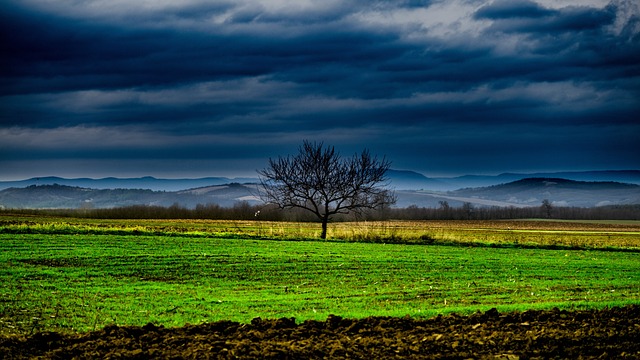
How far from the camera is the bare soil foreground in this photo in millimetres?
11320

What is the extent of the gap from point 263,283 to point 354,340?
39.7 ft

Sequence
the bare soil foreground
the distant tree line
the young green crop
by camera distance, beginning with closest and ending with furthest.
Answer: the bare soil foreground, the young green crop, the distant tree line

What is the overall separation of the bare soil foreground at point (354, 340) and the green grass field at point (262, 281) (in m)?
2.51

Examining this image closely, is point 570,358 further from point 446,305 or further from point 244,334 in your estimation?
point 446,305

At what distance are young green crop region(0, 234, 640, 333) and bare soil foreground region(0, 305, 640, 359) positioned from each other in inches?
102

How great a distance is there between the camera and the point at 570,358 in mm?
11719

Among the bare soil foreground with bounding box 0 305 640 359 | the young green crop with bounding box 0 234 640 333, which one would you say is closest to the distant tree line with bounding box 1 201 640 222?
the young green crop with bounding box 0 234 640 333

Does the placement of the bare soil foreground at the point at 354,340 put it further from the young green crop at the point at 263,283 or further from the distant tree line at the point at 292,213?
the distant tree line at the point at 292,213

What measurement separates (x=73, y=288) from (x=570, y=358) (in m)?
14.9

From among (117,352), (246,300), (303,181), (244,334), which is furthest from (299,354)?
(303,181)

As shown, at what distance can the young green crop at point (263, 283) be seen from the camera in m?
17.4

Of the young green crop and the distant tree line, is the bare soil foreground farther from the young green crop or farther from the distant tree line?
the distant tree line

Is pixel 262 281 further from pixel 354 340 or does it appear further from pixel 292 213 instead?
pixel 292 213

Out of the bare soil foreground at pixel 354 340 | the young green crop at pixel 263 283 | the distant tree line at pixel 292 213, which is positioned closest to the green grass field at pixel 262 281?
the young green crop at pixel 263 283
